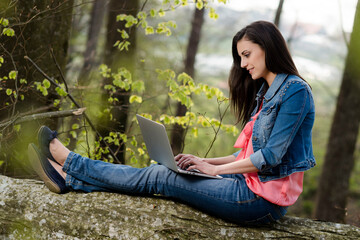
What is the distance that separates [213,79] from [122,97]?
1280 centimetres

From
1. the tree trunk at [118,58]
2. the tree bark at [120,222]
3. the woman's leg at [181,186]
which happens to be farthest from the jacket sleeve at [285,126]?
the tree trunk at [118,58]

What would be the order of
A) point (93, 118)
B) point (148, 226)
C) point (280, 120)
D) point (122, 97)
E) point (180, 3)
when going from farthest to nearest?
1. point (122, 97)
2. point (93, 118)
3. point (180, 3)
4. point (148, 226)
5. point (280, 120)

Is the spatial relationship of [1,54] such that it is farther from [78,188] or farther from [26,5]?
[78,188]

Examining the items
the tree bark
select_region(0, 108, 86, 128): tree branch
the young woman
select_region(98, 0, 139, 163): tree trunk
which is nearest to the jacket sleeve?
the young woman

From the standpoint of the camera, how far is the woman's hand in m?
2.56

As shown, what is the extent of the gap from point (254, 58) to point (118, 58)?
2888mm

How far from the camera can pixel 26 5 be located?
12.7ft

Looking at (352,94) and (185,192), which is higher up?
(352,94)

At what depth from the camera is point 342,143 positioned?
274 inches

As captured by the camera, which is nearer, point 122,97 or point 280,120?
point 280,120

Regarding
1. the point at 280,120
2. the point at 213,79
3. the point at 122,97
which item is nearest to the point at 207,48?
the point at 213,79

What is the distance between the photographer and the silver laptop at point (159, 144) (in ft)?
8.20

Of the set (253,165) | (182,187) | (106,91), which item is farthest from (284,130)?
(106,91)

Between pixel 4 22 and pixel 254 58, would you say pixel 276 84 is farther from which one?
pixel 4 22
